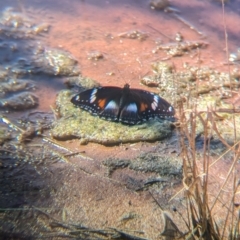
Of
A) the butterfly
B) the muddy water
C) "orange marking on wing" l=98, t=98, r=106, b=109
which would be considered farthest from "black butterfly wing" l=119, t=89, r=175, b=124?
the muddy water

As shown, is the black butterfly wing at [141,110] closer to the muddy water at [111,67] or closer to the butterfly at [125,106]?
the butterfly at [125,106]

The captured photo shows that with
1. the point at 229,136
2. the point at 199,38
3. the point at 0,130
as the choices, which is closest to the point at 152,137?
the point at 229,136

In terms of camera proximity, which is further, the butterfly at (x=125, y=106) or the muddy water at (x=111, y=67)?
the butterfly at (x=125, y=106)

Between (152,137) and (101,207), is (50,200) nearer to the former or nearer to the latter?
(101,207)

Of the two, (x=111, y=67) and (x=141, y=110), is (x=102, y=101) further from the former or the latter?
(x=111, y=67)

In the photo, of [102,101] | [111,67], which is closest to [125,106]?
[102,101]

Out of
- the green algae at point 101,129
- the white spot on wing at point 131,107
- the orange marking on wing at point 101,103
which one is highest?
the white spot on wing at point 131,107

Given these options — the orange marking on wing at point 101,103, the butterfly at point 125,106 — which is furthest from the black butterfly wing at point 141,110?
the orange marking on wing at point 101,103

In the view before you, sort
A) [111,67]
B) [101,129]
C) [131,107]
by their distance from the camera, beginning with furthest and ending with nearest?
1. [111,67]
2. [131,107]
3. [101,129]
